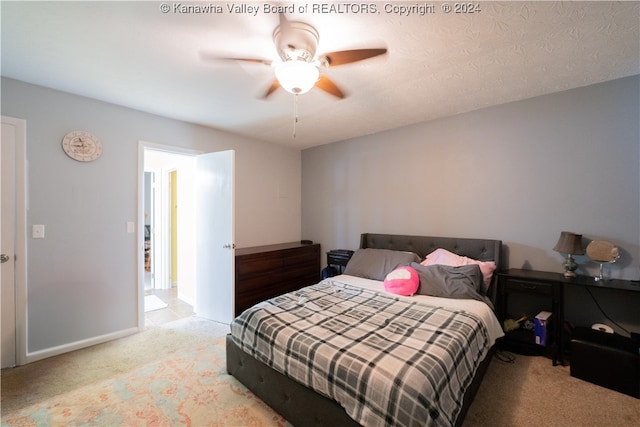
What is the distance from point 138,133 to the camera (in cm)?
301

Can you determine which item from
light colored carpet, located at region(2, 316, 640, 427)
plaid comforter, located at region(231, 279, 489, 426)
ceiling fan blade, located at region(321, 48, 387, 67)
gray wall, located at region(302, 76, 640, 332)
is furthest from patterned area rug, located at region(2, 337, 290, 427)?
gray wall, located at region(302, 76, 640, 332)

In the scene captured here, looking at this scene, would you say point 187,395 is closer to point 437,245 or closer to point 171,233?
point 437,245

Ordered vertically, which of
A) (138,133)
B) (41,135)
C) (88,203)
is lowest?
(88,203)

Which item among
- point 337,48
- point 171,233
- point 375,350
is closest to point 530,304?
point 375,350

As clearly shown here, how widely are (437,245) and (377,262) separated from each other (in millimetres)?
767

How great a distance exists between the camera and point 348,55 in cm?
169

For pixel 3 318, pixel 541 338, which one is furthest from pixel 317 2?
pixel 3 318

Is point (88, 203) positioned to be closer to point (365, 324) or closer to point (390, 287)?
point (365, 324)

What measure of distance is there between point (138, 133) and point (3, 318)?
2064 mm

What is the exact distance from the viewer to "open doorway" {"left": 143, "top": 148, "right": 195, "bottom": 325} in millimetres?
4112

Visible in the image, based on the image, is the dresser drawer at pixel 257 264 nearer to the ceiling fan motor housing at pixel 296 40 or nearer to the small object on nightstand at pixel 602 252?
the ceiling fan motor housing at pixel 296 40

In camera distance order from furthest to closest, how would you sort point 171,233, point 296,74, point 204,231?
point 171,233 → point 204,231 → point 296,74

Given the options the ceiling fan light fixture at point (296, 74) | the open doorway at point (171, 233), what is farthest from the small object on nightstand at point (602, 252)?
the open doorway at point (171, 233)

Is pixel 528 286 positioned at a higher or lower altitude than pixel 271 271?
higher
